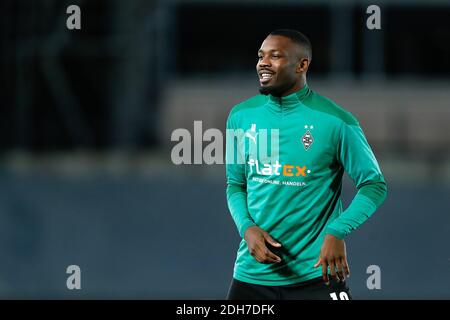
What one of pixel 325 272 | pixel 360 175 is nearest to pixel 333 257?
pixel 325 272

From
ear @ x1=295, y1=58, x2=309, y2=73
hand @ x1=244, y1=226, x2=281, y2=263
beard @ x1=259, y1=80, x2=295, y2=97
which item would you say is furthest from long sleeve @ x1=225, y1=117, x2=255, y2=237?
ear @ x1=295, y1=58, x2=309, y2=73

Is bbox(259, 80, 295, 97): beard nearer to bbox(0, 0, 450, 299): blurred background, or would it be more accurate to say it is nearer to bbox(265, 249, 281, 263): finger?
bbox(265, 249, 281, 263): finger

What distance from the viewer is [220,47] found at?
517 inches

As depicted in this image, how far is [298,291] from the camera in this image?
13.4 ft

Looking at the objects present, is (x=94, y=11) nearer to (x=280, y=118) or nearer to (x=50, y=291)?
(x=50, y=291)

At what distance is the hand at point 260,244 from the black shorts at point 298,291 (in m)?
0.27

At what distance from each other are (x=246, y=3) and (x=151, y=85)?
190 cm

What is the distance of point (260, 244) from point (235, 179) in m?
0.40

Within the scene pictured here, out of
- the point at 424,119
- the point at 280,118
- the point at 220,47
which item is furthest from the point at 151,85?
the point at 280,118

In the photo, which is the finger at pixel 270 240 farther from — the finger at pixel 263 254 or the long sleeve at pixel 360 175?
the long sleeve at pixel 360 175

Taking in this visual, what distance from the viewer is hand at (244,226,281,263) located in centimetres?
378

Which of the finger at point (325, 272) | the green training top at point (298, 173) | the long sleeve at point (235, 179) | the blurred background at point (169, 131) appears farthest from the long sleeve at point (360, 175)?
the blurred background at point (169, 131)

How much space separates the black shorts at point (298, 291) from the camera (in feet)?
13.2

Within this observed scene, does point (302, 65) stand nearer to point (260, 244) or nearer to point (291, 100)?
point (291, 100)
